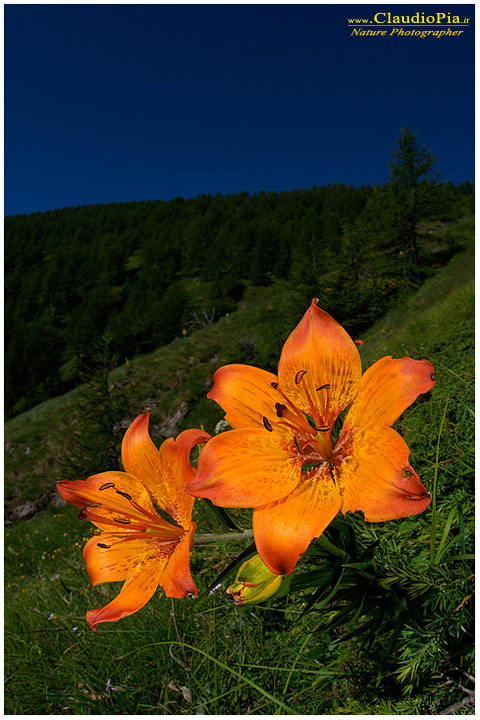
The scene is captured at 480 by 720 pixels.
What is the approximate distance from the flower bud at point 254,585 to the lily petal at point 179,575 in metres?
0.05

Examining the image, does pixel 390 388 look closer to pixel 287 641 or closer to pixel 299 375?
pixel 299 375

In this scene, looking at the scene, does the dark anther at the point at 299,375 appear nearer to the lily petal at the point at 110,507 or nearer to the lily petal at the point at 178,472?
the lily petal at the point at 178,472

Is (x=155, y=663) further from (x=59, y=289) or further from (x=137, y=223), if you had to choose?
(x=137, y=223)

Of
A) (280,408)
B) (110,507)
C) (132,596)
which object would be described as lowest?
(132,596)

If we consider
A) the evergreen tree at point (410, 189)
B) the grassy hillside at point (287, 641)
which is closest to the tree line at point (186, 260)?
the evergreen tree at point (410, 189)

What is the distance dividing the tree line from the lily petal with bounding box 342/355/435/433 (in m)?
11.3

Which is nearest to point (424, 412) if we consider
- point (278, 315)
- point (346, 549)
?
point (346, 549)

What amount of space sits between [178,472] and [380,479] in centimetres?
29

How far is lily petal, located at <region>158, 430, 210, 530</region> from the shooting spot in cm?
55

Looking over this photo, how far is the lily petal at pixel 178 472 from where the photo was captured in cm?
55

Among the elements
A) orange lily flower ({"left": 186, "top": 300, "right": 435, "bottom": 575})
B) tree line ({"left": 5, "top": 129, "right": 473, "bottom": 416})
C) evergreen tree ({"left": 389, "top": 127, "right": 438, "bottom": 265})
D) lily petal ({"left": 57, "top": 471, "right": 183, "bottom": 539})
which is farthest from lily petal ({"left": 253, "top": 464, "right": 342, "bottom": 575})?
evergreen tree ({"left": 389, "top": 127, "right": 438, "bottom": 265})

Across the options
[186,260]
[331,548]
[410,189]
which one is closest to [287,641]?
[331,548]

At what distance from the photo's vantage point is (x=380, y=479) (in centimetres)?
46

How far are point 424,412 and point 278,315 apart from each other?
18403 millimetres
